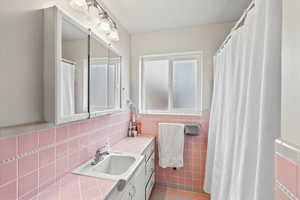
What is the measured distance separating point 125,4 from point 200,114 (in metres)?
1.71

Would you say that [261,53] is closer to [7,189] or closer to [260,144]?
[260,144]

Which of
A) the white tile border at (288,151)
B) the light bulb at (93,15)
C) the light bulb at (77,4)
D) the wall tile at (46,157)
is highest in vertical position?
the light bulb at (93,15)

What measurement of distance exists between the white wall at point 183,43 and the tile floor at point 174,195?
1238 mm

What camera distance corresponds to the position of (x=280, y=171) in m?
0.51

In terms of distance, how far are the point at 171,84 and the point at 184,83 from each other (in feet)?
0.67

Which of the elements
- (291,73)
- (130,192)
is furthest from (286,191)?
(130,192)

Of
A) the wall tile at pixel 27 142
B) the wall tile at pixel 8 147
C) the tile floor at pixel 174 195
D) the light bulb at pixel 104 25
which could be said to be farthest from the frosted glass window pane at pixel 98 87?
the tile floor at pixel 174 195

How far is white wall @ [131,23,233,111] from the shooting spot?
205 centimetres

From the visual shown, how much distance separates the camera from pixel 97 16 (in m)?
1.46

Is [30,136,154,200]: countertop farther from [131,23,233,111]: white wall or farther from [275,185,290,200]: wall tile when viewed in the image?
[131,23,233,111]: white wall

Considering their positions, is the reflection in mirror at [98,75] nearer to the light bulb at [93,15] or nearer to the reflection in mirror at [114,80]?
the reflection in mirror at [114,80]

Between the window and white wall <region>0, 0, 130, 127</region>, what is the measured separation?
1619 millimetres

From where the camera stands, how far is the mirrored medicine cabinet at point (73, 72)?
2.90 feet

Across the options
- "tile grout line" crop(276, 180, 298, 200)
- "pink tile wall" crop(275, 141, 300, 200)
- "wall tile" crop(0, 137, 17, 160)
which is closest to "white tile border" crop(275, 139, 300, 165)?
"pink tile wall" crop(275, 141, 300, 200)
